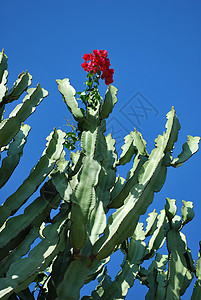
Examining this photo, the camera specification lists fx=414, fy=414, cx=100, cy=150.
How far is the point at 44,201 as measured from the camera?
2.68 metres

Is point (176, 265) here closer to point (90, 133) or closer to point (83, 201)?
point (83, 201)

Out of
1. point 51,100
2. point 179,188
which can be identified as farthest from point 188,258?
point 51,100

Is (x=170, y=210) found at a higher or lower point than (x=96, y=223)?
higher

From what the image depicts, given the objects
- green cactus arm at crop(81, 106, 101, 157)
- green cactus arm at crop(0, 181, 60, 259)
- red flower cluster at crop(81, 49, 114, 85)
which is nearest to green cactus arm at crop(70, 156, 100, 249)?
green cactus arm at crop(81, 106, 101, 157)

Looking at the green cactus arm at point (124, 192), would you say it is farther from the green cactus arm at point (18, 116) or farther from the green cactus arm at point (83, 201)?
the green cactus arm at point (18, 116)

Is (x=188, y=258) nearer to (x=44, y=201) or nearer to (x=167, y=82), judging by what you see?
(x=44, y=201)

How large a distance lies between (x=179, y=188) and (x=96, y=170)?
283 inches

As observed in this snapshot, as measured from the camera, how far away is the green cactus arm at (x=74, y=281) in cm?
229

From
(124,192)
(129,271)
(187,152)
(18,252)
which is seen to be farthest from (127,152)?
(18,252)

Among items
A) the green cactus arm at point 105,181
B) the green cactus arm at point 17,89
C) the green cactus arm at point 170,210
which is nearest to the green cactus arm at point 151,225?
the green cactus arm at point 170,210

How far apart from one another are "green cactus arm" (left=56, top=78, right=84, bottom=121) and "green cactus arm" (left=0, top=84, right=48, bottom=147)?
142mm

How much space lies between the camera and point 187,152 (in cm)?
279

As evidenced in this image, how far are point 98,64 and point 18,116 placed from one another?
2.77 ft

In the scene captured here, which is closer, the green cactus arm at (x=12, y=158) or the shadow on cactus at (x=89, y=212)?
the shadow on cactus at (x=89, y=212)
